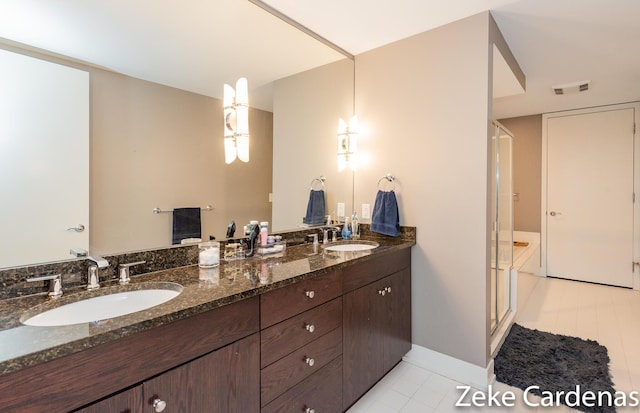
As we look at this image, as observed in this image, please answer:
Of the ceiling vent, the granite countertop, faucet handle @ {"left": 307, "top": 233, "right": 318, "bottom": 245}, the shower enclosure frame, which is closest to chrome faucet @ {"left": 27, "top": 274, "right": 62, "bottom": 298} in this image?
the granite countertop

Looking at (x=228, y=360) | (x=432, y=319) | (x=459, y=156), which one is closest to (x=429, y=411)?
(x=432, y=319)

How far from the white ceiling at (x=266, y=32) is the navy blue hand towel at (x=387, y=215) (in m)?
1.09

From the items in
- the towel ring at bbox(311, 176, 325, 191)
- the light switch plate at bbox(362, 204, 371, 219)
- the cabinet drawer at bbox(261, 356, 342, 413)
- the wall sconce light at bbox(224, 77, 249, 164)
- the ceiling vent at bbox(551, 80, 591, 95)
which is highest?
the ceiling vent at bbox(551, 80, 591, 95)

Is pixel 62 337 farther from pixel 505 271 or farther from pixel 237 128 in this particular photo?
pixel 505 271

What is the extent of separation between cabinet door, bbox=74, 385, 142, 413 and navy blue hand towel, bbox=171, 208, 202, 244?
2.64 feet

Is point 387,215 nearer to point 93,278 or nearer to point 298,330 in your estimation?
point 298,330

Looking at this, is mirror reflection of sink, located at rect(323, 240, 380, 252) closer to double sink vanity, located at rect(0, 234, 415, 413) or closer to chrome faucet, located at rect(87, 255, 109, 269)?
double sink vanity, located at rect(0, 234, 415, 413)

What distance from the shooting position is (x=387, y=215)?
7.77ft

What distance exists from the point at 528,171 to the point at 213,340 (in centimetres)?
506

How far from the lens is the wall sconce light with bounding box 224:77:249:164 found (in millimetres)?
1853

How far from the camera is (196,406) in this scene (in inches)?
41.0

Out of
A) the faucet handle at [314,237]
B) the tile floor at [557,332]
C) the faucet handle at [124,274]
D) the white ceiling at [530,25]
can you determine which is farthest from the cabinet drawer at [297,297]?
the white ceiling at [530,25]

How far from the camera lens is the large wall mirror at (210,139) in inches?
55.0

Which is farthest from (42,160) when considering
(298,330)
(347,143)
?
(347,143)
